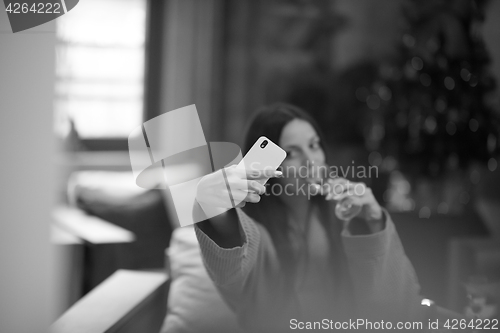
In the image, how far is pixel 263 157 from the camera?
36.3 inches

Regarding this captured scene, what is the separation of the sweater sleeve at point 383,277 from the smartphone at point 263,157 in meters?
0.23

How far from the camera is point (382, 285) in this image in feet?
3.23

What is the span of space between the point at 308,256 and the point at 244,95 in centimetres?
42

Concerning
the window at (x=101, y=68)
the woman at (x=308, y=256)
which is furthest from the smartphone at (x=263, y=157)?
the window at (x=101, y=68)

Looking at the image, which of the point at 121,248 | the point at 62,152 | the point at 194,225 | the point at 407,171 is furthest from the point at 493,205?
the point at 62,152

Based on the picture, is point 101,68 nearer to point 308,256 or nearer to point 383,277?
point 308,256

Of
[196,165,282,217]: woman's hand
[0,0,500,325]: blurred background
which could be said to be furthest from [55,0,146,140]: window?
[196,165,282,217]: woman's hand

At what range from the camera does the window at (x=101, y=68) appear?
1.00 m

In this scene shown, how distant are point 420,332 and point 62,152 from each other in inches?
35.9

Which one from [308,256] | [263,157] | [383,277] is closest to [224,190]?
[263,157]

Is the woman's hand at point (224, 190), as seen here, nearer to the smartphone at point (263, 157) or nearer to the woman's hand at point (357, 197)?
the smartphone at point (263, 157)

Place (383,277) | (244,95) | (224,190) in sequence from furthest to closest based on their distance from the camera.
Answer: (244,95) < (383,277) < (224,190)

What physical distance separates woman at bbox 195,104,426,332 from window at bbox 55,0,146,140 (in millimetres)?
312

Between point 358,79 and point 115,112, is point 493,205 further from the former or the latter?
point 115,112
